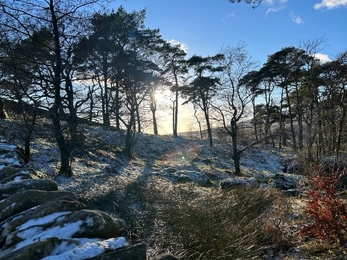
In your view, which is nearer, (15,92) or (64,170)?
(64,170)

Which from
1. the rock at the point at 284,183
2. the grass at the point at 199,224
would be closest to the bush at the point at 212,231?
the grass at the point at 199,224

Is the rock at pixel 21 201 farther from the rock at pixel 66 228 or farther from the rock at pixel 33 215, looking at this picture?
the rock at pixel 66 228

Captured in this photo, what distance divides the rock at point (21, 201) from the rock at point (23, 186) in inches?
30.1

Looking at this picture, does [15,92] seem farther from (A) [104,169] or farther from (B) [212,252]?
(B) [212,252]

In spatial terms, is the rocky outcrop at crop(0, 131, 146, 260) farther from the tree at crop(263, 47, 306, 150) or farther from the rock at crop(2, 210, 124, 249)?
the tree at crop(263, 47, 306, 150)

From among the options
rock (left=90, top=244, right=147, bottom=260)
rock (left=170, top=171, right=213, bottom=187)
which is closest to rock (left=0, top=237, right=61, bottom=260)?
rock (left=90, top=244, right=147, bottom=260)

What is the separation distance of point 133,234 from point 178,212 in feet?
2.97

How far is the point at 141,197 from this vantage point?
738 cm

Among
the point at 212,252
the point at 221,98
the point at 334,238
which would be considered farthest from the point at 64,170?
the point at 221,98

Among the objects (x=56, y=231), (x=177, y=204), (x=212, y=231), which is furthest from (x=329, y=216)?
(x=56, y=231)

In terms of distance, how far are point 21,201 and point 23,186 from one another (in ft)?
3.37

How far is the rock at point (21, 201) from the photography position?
12.7ft

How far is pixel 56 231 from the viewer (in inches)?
126

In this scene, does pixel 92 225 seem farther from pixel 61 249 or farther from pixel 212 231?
pixel 212 231
